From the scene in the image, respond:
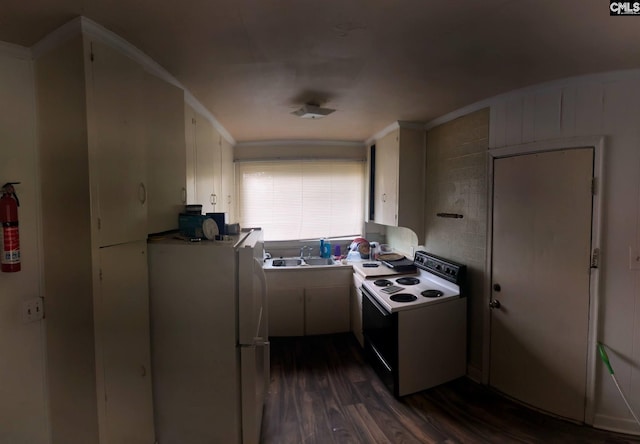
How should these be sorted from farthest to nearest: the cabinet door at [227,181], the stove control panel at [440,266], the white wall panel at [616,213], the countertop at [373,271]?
the cabinet door at [227,181] < the countertop at [373,271] < the stove control panel at [440,266] < the white wall panel at [616,213]

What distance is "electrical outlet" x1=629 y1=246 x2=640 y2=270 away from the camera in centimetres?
170

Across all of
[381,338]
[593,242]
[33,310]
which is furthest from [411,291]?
[33,310]

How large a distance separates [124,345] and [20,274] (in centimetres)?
56

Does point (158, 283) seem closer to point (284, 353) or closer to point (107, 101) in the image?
point (107, 101)

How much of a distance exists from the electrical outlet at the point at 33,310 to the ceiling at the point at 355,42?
1184mm

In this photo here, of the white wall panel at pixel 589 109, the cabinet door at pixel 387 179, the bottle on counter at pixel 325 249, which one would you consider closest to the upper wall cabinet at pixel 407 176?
the cabinet door at pixel 387 179

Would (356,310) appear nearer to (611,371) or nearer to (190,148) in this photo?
(611,371)

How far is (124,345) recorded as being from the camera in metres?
1.35

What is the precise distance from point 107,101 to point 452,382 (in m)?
3.03

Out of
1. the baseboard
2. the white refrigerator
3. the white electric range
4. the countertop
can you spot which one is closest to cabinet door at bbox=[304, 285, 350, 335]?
the countertop

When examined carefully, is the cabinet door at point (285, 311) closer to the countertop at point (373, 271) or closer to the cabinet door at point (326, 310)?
the cabinet door at point (326, 310)

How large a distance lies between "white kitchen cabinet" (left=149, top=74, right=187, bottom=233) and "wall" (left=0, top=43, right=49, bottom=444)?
1.52 ft

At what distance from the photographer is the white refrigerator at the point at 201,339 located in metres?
1.49

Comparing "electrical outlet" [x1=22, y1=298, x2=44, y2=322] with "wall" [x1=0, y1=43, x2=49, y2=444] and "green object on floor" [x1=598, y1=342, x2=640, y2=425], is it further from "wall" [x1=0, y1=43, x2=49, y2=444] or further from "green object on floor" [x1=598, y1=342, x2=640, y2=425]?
"green object on floor" [x1=598, y1=342, x2=640, y2=425]
